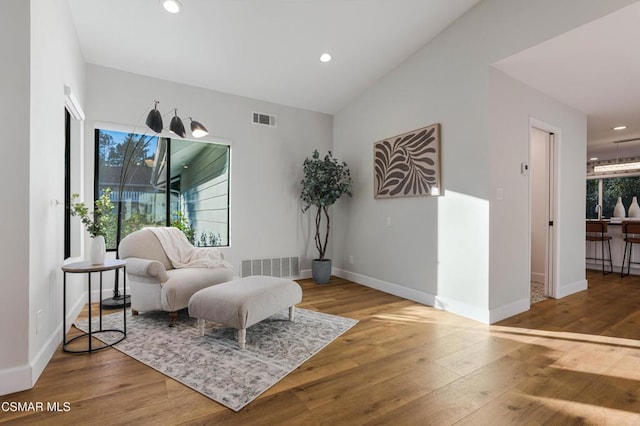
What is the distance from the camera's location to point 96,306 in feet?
12.0

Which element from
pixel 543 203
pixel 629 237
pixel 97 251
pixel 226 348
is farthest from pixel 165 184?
pixel 629 237

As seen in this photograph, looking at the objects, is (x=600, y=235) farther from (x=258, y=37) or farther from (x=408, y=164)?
(x=258, y=37)

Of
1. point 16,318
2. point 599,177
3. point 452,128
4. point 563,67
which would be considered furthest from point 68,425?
point 599,177

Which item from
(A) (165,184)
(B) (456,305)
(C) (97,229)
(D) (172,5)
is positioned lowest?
(B) (456,305)

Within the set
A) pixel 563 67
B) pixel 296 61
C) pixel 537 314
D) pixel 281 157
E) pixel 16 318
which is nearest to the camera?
pixel 16 318

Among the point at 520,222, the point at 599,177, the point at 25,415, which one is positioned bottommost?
the point at 25,415

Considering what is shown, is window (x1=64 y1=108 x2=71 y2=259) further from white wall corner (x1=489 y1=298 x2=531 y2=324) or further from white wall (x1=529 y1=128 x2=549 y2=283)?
white wall (x1=529 y1=128 x2=549 y2=283)

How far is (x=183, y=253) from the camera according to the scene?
11.8 feet

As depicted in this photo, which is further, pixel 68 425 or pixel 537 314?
pixel 537 314

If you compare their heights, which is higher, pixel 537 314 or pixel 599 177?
pixel 599 177

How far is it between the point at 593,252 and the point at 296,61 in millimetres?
6585

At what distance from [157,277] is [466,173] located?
3377 millimetres

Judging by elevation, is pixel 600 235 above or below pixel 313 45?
below

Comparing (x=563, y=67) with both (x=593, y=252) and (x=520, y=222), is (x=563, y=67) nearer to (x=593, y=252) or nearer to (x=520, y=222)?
(x=520, y=222)
